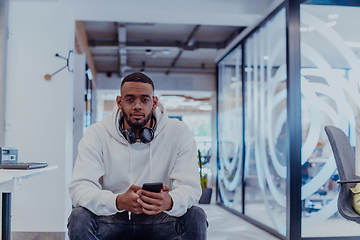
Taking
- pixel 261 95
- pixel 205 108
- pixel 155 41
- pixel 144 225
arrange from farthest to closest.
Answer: pixel 205 108 → pixel 155 41 → pixel 261 95 → pixel 144 225

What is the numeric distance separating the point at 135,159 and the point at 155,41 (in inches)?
178

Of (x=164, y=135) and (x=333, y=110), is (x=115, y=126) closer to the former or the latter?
(x=164, y=135)

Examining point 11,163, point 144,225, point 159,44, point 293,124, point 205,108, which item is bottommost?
point 144,225

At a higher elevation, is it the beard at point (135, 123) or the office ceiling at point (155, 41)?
the office ceiling at point (155, 41)

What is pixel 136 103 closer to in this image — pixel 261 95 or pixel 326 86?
pixel 326 86

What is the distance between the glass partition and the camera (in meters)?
4.77

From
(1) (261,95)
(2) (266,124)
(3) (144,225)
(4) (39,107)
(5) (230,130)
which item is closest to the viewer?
(3) (144,225)

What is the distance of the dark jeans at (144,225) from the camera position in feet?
5.04

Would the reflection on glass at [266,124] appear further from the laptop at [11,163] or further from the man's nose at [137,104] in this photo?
the laptop at [11,163]

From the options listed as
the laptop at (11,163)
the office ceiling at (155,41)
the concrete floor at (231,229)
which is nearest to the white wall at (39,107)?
the laptop at (11,163)

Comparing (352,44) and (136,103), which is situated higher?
(352,44)

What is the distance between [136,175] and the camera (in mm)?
1768

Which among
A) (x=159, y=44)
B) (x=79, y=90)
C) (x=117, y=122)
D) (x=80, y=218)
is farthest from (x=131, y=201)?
(x=159, y=44)

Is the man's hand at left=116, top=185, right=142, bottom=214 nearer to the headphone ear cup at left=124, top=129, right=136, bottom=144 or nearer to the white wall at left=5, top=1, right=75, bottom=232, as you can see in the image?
the headphone ear cup at left=124, top=129, right=136, bottom=144
